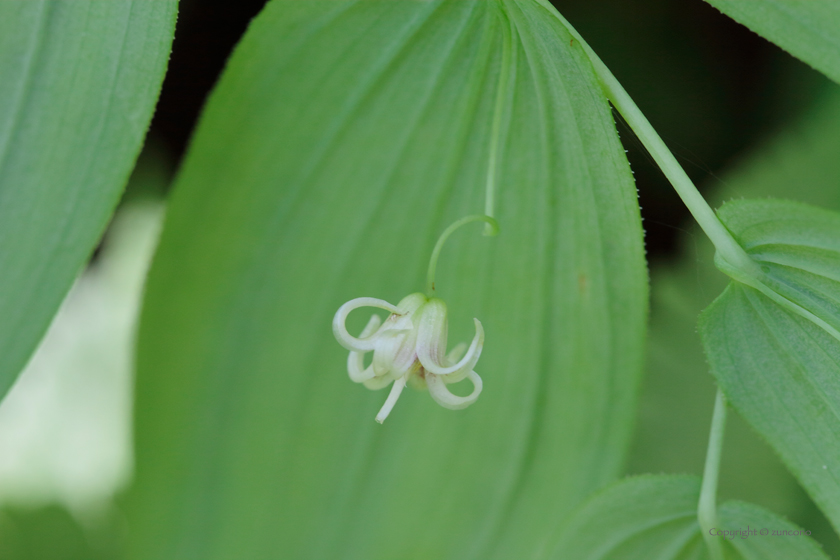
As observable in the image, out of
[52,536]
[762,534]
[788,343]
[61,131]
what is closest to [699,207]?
[788,343]

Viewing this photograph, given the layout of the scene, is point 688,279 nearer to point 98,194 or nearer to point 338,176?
point 338,176

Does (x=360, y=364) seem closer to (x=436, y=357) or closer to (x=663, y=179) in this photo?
(x=436, y=357)

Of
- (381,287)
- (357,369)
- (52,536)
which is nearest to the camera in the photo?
(357,369)

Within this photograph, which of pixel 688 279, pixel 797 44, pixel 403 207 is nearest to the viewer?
pixel 797 44

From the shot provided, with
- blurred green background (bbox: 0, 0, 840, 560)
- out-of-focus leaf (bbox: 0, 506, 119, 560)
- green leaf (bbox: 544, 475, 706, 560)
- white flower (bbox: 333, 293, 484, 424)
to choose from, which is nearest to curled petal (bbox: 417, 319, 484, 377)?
white flower (bbox: 333, 293, 484, 424)

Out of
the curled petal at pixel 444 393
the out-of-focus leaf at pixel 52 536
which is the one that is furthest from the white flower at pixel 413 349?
the out-of-focus leaf at pixel 52 536

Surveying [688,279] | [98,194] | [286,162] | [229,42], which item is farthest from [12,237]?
[688,279]
